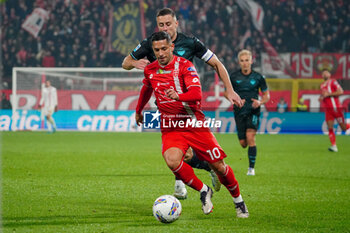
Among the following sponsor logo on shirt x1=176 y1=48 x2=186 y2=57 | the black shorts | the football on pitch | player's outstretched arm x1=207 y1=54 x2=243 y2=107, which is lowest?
the black shorts

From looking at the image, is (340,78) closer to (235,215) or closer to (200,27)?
(200,27)

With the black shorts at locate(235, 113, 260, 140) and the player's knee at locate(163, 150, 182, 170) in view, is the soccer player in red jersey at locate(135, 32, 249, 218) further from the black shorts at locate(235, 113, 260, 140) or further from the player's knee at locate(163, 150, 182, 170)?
the black shorts at locate(235, 113, 260, 140)

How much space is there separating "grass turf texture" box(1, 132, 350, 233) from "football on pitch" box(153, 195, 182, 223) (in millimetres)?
66

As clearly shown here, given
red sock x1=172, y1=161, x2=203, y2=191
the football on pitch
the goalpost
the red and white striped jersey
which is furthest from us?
the goalpost

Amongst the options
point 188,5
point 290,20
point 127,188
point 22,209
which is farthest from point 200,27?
point 22,209

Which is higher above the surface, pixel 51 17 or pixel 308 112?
pixel 51 17

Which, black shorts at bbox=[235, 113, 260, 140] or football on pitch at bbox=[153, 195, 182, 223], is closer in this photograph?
A: football on pitch at bbox=[153, 195, 182, 223]

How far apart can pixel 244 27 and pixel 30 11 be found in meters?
10.9

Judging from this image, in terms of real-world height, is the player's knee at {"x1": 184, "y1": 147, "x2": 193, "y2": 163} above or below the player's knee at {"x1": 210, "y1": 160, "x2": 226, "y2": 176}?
below

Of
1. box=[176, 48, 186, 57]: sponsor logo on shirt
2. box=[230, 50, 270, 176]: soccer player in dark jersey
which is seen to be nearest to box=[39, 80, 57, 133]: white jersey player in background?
box=[230, 50, 270, 176]: soccer player in dark jersey

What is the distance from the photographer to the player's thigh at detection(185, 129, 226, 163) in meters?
5.33

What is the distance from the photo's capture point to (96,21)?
28.4 meters

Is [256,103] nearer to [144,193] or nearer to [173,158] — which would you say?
[144,193]

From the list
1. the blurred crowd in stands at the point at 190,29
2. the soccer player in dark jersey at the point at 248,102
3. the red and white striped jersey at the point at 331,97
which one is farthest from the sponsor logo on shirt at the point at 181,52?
the blurred crowd in stands at the point at 190,29
